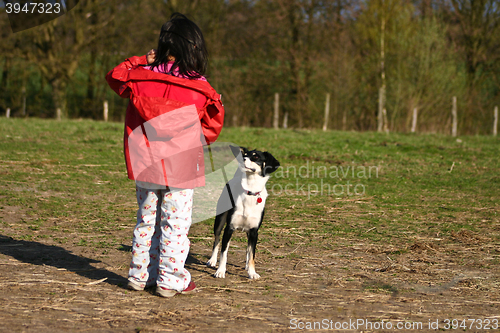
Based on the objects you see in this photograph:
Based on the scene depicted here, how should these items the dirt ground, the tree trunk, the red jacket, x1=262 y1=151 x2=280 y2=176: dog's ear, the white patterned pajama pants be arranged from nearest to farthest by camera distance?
the dirt ground < the red jacket < the white patterned pajama pants < x1=262 y1=151 x2=280 y2=176: dog's ear < the tree trunk

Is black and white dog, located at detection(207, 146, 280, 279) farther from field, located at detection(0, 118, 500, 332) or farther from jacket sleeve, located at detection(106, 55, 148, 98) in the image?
jacket sleeve, located at detection(106, 55, 148, 98)

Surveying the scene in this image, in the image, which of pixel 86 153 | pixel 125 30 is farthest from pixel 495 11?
pixel 86 153

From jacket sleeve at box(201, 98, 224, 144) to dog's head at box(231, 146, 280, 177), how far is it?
0.72 m

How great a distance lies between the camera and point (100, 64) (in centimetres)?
3241

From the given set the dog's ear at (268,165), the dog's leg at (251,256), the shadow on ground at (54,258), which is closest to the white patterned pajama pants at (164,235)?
the shadow on ground at (54,258)

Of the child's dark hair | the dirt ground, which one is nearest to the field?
the dirt ground

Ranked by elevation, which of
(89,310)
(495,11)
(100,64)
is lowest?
(89,310)

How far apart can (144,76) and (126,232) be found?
107 inches

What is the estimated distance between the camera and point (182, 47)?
12.2ft

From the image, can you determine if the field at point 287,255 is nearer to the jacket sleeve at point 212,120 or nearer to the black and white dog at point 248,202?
the black and white dog at point 248,202

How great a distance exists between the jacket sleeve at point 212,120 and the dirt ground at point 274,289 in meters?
1.30

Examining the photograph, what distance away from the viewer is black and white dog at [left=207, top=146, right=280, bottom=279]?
15.0ft

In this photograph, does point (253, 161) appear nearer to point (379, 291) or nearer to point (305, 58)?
point (379, 291)

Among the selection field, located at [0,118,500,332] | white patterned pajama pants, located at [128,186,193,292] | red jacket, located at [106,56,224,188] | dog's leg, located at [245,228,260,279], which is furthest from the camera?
dog's leg, located at [245,228,260,279]
